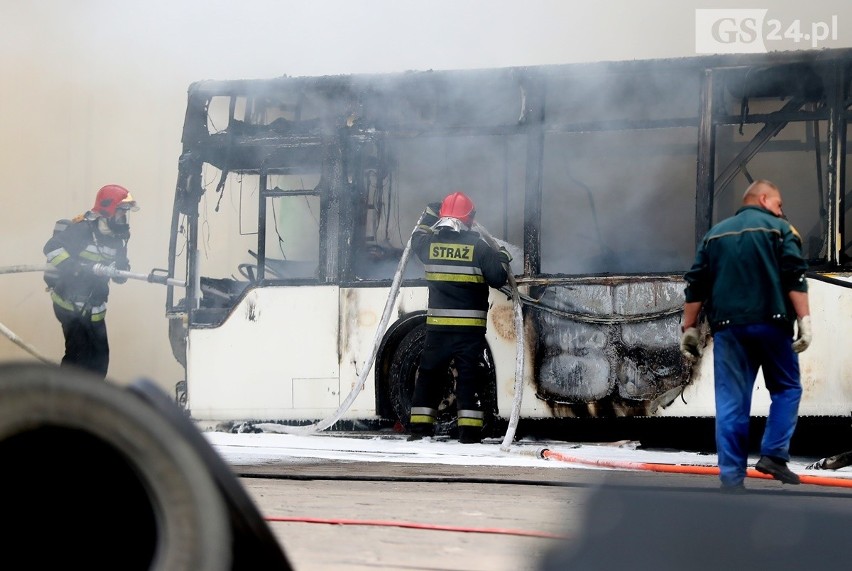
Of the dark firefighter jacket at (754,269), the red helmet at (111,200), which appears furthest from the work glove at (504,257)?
the red helmet at (111,200)

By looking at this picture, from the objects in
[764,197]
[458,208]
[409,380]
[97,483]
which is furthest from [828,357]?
[97,483]

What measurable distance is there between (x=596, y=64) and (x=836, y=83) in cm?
157

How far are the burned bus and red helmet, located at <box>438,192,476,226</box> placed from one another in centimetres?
49

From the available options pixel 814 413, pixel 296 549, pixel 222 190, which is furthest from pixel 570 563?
pixel 222 190

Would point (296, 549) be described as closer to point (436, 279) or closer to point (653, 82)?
point (436, 279)

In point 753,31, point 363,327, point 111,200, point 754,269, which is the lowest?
point 363,327

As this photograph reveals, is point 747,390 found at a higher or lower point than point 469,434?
higher

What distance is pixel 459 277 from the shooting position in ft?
26.6

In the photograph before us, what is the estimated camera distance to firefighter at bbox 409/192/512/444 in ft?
26.5

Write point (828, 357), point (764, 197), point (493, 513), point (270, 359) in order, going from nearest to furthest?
point (493, 513) → point (764, 197) → point (828, 357) → point (270, 359)

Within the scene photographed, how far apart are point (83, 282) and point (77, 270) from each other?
0.10 metres

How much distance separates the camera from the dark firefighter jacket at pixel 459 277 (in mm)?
8094

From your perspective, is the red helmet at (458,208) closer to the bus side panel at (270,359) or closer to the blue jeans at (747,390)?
→ the bus side panel at (270,359)

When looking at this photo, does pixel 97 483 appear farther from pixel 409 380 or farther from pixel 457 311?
pixel 409 380
